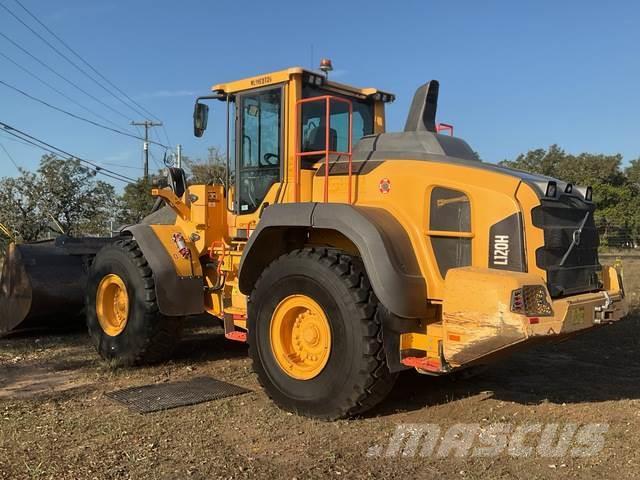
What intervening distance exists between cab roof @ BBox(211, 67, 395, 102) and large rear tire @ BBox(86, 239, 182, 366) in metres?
2.00

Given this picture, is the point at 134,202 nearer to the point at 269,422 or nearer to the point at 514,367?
the point at 514,367

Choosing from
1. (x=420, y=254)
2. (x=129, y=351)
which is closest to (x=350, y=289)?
(x=420, y=254)

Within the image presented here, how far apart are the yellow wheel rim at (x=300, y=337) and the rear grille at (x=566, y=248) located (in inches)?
66.3

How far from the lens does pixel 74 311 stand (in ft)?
27.7

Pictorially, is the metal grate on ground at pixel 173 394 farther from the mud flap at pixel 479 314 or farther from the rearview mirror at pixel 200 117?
the rearview mirror at pixel 200 117

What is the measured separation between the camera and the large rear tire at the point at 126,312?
6.46 metres

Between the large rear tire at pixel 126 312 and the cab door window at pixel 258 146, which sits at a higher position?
the cab door window at pixel 258 146

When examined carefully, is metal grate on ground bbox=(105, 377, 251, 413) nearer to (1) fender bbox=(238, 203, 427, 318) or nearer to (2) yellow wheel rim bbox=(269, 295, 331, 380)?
(2) yellow wheel rim bbox=(269, 295, 331, 380)

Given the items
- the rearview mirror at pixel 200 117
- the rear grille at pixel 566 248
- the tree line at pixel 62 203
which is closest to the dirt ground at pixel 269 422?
the rear grille at pixel 566 248

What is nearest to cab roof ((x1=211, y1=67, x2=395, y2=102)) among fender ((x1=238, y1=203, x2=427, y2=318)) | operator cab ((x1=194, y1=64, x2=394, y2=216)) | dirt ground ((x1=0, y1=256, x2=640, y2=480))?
operator cab ((x1=194, y1=64, x2=394, y2=216))

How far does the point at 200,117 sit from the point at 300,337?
112 inches

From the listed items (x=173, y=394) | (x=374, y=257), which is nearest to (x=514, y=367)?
(x=374, y=257)

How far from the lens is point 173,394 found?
555 cm

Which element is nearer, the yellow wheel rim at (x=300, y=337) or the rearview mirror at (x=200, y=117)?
the yellow wheel rim at (x=300, y=337)
